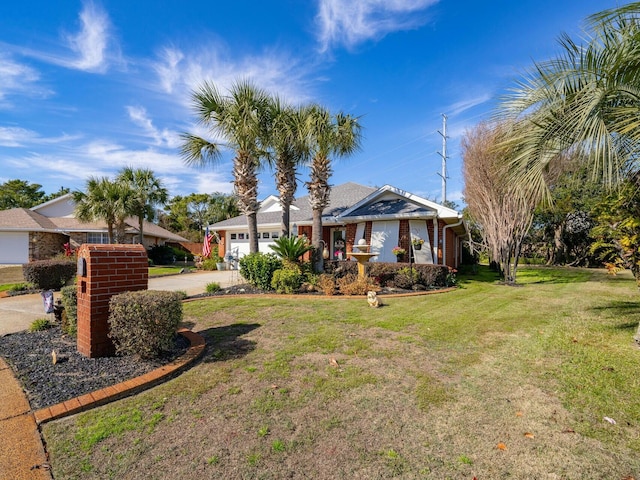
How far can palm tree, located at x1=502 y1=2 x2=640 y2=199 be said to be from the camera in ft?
12.8

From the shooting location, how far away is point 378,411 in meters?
3.14

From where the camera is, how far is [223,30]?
30.3 ft

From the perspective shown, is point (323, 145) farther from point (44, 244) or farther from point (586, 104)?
point (44, 244)

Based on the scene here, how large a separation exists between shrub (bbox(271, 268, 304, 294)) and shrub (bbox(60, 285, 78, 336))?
18.3 feet

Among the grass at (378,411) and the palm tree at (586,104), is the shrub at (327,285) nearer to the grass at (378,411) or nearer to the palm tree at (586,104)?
the grass at (378,411)

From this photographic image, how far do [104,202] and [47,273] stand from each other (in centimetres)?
1127

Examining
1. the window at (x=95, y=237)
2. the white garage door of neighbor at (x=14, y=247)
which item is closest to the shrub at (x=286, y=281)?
the window at (x=95, y=237)

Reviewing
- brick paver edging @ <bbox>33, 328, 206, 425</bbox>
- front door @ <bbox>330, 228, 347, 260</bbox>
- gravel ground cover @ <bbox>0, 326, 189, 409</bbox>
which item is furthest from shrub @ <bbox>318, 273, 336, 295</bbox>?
front door @ <bbox>330, 228, 347, 260</bbox>

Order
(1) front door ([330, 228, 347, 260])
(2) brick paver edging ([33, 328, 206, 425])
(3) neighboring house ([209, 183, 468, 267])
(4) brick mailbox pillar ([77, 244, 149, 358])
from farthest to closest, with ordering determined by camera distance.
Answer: (1) front door ([330, 228, 347, 260]), (3) neighboring house ([209, 183, 468, 267]), (4) brick mailbox pillar ([77, 244, 149, 358]), (2) brick paver edging ([33, 328, 206, 425])

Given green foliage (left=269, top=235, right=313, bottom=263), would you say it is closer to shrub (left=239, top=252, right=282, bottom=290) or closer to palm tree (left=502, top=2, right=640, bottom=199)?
shrub (left=239, top=252, right=282, bottom=290)

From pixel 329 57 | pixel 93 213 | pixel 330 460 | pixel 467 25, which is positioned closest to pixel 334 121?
pixel 329 57

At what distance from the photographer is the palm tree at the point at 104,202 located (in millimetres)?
20891

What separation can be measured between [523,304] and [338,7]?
9.74 metres

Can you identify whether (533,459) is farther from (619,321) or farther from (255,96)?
(255,96)
